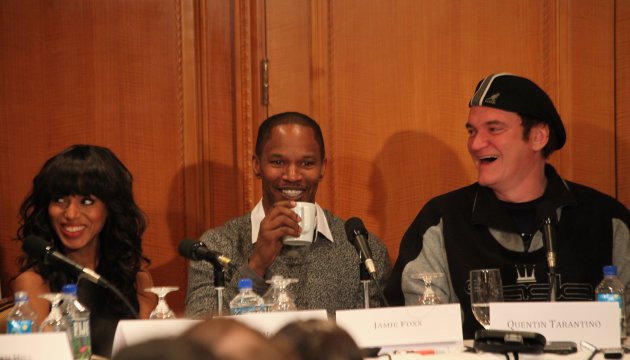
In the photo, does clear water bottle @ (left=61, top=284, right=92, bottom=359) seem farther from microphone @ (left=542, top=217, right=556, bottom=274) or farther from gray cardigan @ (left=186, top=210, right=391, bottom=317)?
microphone @ (left=542, top=217, right=556, bottom=274)

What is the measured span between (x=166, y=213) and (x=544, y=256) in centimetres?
186

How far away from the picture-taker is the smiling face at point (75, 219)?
11.1 feet

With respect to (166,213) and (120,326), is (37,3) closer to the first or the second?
(166,213)

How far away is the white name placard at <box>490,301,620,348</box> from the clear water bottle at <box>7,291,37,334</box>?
132 centimetres

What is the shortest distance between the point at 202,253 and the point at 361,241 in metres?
0.51

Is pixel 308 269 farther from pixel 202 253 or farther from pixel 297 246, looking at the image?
pixel 202 253

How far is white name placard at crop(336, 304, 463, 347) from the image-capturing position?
2.42m

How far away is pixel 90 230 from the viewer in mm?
3434

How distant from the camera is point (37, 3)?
421 cm

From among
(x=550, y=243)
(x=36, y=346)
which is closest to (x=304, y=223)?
(x=550, y=243)

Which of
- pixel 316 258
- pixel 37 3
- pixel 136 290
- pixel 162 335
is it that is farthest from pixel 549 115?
pixel 162 335

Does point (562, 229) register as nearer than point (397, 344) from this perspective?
No

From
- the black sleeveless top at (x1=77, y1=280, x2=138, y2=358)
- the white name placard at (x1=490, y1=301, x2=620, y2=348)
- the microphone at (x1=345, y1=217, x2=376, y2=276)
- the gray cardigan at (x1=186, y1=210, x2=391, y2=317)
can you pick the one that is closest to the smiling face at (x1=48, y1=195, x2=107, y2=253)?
the black sleeveless top at (x1=77, y1=280, x2=138, y2=358)

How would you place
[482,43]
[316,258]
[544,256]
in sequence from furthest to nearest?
[482,43] → [316,258] → [544,256]
